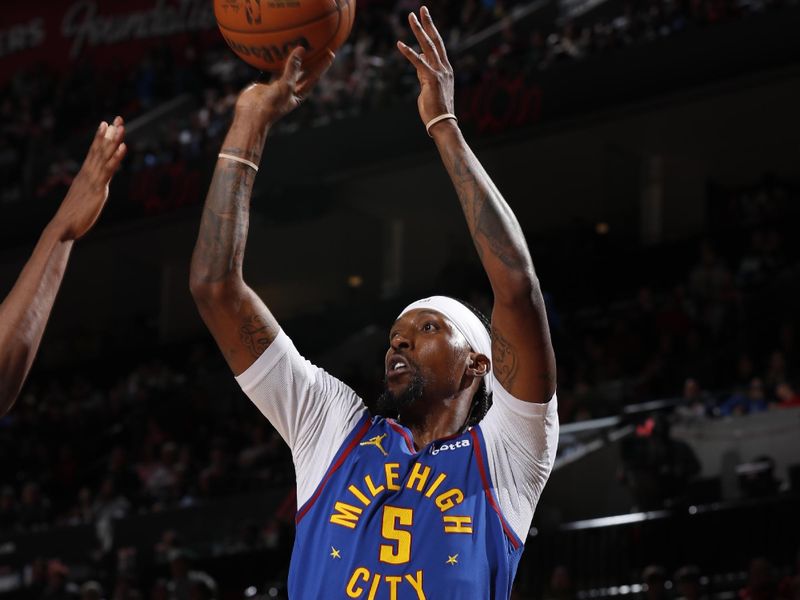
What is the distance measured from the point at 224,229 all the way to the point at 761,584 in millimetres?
5560

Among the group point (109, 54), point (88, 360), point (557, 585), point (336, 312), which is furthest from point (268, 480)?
point (109, 54)

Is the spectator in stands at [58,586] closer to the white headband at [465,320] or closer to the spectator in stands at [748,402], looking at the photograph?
the spectator in stands at [748,402]

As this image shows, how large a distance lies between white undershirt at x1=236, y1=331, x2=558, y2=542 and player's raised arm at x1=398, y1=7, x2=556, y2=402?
71 mm

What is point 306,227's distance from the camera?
23406mm

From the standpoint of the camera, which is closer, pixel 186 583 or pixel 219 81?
pixel 186 583

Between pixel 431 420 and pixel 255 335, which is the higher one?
pixel 255 335

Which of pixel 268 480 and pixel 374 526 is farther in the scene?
pixel 268 480

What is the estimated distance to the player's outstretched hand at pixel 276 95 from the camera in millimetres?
3723

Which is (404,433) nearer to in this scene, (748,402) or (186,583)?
(186,583)

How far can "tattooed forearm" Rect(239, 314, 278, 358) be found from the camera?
12.1ft

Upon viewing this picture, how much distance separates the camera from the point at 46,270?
348 cm

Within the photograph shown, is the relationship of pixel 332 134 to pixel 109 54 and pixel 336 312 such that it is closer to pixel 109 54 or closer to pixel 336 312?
pixel 336 312

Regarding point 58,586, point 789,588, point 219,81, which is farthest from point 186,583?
point 219,81

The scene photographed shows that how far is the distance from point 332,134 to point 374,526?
56.3ft
